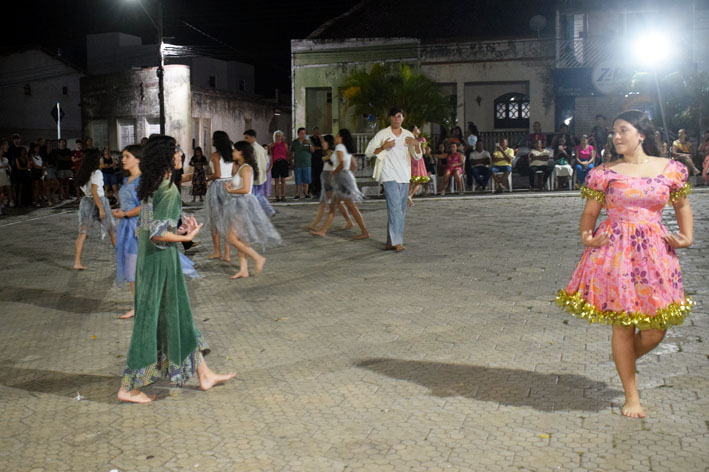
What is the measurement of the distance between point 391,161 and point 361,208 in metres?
7.28

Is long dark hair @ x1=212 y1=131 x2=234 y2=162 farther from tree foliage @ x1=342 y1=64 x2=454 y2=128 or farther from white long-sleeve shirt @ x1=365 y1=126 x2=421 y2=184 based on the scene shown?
tree foliage @ x1=342 y1=64 x2=454 y2=128

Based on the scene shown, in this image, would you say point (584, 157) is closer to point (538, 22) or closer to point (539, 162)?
point (539, 162)

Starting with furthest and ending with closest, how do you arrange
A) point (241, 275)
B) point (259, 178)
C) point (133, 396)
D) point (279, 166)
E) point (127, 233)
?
point (279, 166), point (259, 178), point (241, 275), point (127, 233), point (133, 396)

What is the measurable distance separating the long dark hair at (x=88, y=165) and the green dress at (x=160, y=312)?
4.90 metres

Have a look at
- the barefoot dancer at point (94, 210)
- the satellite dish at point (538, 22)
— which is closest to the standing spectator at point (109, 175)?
the barefoot dancer at point (94, 210)

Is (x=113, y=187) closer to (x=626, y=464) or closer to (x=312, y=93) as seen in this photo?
(x=312, y=93)

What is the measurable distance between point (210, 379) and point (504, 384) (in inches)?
73.5

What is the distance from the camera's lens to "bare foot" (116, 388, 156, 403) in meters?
5.16

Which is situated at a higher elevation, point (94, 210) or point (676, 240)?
point (676, 240)

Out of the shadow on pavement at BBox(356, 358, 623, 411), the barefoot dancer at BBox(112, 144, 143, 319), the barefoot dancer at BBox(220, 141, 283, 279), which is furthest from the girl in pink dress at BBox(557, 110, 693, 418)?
the barefoot dancer at BBox(220, 141, 283, 279)

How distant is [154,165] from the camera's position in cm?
541

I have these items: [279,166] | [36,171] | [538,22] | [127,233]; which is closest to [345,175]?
[127,233]

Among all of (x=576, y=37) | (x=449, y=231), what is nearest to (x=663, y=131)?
(x=576, y=37)

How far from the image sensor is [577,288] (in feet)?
15.9
